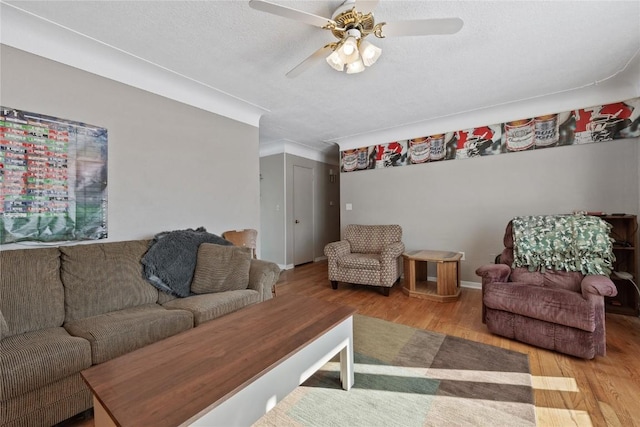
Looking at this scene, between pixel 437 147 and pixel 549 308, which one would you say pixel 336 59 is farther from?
pixel 437 147

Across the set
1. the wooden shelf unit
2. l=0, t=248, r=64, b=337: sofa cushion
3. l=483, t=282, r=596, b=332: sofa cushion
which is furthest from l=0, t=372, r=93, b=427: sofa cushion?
the wooden shelf unit

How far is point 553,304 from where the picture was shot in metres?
1.93

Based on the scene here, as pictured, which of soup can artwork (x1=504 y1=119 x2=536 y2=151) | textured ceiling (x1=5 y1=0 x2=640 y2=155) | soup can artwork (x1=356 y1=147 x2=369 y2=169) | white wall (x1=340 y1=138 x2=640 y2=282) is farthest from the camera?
soup can artwork (x1=356 y1=147 x2=369 y2=169)

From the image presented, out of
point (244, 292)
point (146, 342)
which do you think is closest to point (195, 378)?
point (146, 342)

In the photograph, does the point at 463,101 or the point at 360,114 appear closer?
the point at 463,101

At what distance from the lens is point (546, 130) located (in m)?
3.20

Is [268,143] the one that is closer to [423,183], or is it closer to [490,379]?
[423,183]

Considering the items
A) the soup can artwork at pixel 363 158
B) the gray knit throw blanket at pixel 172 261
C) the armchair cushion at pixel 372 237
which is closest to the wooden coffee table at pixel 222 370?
the gray knit throw blanket at pixel 172 261

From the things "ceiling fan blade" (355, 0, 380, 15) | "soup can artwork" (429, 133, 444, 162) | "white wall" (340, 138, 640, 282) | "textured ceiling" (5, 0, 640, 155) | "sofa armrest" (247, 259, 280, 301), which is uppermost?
"textured ceiling" (5, 0, 640, 155)

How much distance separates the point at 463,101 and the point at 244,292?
327cm

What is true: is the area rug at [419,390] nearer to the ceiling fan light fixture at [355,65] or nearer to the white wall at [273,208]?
the ceiling fan light fixture at [355,65]

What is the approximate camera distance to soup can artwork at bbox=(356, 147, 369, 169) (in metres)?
4.61

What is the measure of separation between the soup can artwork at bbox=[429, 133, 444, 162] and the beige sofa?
3.08m

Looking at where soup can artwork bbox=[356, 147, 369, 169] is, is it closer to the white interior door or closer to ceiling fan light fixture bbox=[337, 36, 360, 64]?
the white interior door
